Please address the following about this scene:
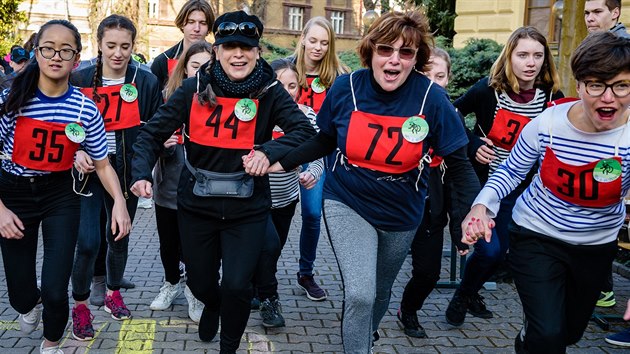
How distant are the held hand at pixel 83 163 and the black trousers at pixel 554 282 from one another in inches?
106

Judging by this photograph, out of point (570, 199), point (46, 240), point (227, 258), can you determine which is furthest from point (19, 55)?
point (570, 199)

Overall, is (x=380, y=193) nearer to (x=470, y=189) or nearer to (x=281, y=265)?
(x=470, y=189)

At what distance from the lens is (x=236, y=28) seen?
168 inches

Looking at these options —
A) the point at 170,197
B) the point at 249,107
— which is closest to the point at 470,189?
the point at 249,107

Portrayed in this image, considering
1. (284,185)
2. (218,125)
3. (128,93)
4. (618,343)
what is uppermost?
(128,93)

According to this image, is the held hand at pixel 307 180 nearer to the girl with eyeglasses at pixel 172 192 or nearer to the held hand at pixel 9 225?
the girl with eyeglasses at pixel 172 192

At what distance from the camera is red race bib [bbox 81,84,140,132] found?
207 inches

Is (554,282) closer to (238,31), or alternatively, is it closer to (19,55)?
(238,31)

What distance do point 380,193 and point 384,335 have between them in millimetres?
1775

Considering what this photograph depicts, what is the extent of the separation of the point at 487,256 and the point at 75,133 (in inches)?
123

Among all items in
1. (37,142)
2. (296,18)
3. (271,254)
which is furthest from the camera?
(296,18)

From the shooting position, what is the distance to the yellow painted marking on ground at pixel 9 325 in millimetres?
5191

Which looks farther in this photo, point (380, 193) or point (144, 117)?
point (144, 117)

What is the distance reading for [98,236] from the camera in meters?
5.12
